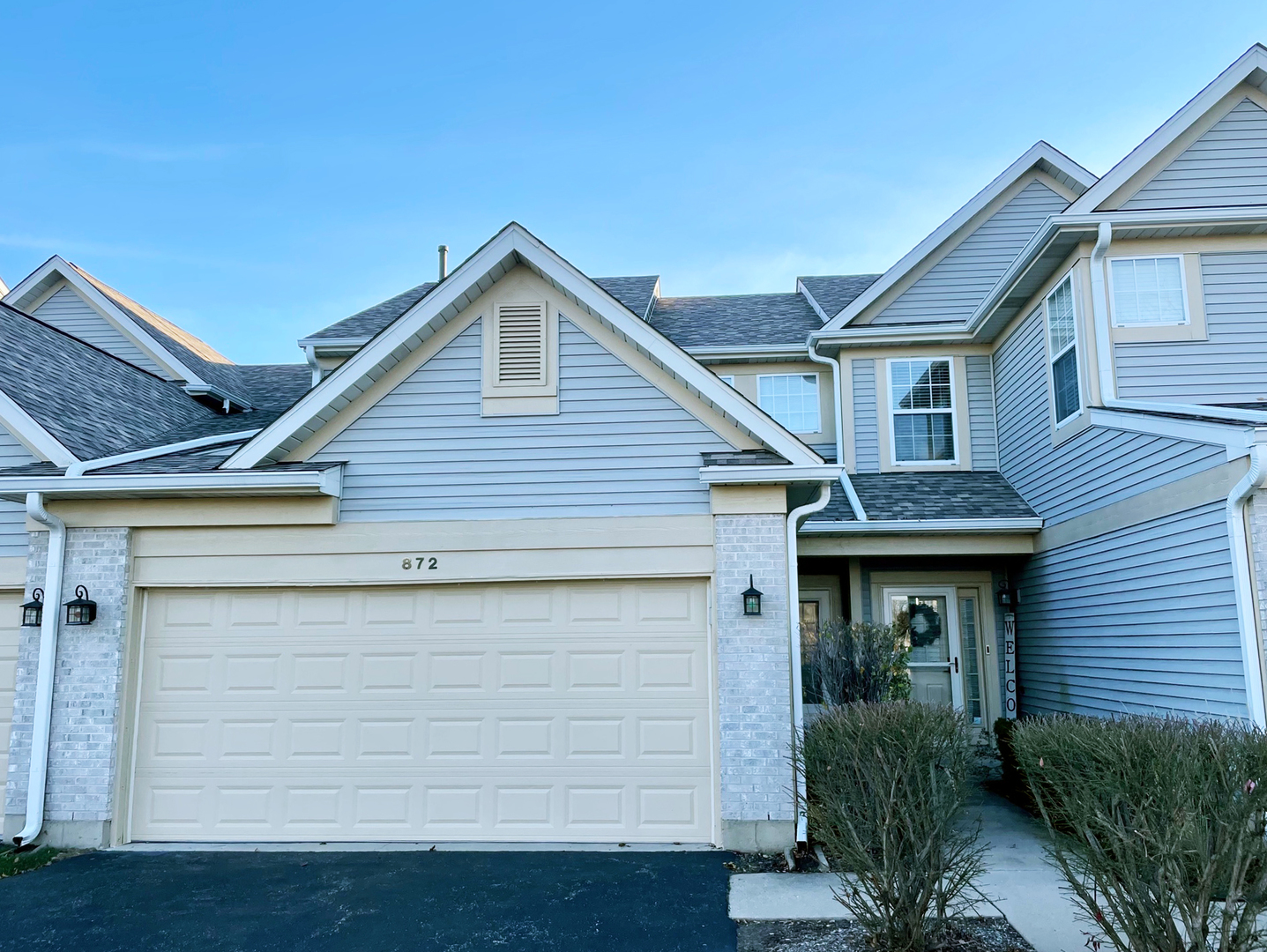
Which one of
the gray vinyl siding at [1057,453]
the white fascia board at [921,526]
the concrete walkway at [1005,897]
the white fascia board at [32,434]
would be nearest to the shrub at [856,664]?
the white fascia board at [921,526]

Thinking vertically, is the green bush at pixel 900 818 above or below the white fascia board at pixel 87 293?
below

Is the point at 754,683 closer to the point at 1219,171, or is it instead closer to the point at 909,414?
the point at 909,414

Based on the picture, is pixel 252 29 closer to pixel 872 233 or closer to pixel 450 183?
pixel 450 183

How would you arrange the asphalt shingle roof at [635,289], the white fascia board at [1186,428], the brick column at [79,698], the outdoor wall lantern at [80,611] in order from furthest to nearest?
the asphalt shingle roof at [635,289] < the outdoor wall lantern at [80,611] < the brick column at [79,698] < the white fascia board at [1186,428]

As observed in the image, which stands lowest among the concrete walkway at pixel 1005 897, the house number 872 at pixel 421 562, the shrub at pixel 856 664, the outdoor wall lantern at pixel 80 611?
the concrete walkway at pixel 1005 897

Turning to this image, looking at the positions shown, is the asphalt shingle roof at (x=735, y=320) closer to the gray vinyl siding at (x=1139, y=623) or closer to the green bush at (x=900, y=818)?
the gray vinyl siding at (x=1139, y=623)

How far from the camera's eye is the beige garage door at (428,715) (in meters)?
7.46

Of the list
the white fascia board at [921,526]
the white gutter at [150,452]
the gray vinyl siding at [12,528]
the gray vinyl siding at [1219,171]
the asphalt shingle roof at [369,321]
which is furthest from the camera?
the asphalt shingle roof at [369,321]

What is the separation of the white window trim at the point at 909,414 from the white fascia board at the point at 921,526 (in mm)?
1661

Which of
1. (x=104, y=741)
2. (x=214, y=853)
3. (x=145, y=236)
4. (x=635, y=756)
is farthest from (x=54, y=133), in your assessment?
(x=635, y=756)

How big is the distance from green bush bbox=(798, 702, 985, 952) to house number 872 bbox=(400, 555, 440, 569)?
3767mm

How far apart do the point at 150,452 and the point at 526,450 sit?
3.74 meters

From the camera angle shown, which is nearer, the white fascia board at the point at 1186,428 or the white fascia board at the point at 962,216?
the white fascia board at the point at 1186,428

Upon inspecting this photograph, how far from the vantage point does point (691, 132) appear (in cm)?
1404
